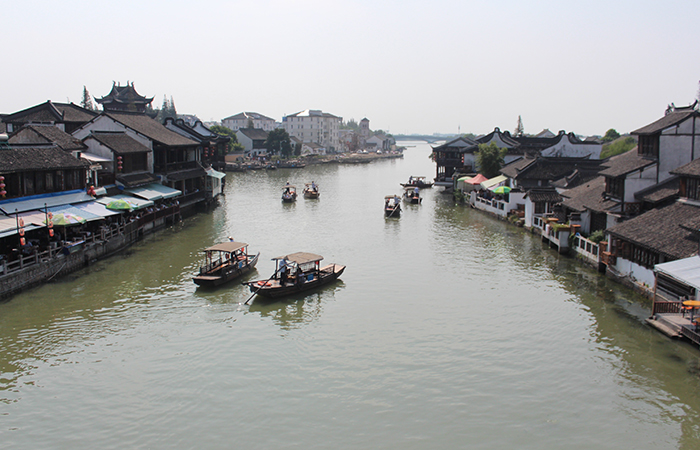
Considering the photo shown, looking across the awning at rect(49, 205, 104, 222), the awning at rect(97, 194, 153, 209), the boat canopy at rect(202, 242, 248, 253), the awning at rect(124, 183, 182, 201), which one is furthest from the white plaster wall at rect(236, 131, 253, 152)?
the boat canopy at rect(202, 242, 248, 253)

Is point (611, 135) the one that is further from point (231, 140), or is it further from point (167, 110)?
point (167, 110)

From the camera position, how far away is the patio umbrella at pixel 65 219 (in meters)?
27.4

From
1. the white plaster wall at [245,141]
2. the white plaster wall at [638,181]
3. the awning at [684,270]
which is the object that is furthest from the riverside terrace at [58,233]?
the white plaster wall at [245,141]

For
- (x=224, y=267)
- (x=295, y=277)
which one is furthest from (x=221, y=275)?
(x=295, y=277)

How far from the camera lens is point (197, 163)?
54.5 meters

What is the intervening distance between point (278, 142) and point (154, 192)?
9371cm

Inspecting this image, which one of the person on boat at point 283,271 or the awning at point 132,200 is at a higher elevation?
the awning at point 132,200

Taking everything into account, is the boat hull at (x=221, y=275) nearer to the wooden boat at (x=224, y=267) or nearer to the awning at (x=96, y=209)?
the wooden boat at (x=224, y=267)

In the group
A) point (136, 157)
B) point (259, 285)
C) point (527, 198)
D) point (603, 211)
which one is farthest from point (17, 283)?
point (527, 198)

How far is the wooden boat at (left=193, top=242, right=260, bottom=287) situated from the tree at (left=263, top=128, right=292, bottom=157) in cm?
10585

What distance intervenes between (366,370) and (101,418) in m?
8.47

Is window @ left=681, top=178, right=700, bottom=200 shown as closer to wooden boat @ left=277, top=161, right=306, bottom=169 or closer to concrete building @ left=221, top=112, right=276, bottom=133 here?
wooden boat @ left=277, top=161, right=306, bottom=169

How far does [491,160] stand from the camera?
6059 centimetres

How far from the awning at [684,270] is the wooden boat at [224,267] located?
1966cm
